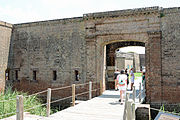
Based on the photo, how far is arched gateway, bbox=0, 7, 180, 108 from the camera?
10898 mm

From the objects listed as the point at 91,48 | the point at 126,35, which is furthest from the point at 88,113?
the point at 126,35

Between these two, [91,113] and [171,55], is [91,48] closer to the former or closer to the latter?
[171,55]

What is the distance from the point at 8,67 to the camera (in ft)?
49.5

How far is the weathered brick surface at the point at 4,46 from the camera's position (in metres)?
14.5

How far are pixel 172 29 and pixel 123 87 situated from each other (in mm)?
4571

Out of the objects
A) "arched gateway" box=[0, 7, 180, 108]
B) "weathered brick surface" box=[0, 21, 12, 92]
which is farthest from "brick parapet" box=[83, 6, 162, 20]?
"weathered brick surface" box=[0, 21, 12, 92]

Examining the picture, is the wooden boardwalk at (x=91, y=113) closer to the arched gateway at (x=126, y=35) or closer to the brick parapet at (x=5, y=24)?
the arched gateway at (x=126, y=35)

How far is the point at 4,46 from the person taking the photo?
14.7 metres

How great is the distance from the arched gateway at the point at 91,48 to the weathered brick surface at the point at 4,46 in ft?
1.25

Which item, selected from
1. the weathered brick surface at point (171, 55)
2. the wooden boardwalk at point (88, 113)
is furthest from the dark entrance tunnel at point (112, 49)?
the wooden boardwalk at point (88, 113)

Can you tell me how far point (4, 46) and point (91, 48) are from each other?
669 centimetres

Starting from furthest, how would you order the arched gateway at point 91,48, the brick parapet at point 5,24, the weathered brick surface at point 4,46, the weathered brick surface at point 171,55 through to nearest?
1. the weathered brick surface at point 4,46
2. the brick parapet at point 5,24
3. the arched gateway at point 91,48
4. the weathered brick surface at point 171,55

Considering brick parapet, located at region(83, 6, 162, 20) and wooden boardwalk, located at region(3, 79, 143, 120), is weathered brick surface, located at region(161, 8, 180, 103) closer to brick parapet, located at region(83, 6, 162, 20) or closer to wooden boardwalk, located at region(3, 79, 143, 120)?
brick parapet, located at region(83, 6, 162, 20)

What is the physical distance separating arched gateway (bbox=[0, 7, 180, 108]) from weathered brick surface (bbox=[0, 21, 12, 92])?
0.38 metres
